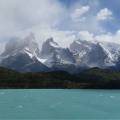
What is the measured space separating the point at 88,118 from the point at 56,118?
4.90 metres

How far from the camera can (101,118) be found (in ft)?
196

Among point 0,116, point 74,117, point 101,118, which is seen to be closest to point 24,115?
→ point 0,116

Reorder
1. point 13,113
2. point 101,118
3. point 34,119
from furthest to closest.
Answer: point 13,113
point 101,118
point 34,119

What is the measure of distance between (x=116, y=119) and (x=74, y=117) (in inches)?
248

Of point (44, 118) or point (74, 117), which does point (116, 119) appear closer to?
point (74, 117)

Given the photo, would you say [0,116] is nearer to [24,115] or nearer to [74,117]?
[24,115]

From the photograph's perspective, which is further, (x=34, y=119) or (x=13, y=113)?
(x=13, y=113)

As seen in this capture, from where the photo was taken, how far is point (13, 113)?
2522 inches

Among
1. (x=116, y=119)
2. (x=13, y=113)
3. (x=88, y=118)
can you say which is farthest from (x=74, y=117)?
(x=13, y=113)

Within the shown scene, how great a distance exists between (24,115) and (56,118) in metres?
6.03

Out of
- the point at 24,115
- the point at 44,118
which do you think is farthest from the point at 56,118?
the point at 24,115

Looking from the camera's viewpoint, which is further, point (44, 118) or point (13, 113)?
point (13, 113)

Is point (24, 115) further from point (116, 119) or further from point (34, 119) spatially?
point (116, 119)

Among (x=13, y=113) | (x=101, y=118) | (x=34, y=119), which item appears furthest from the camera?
(x=13, y=113)
